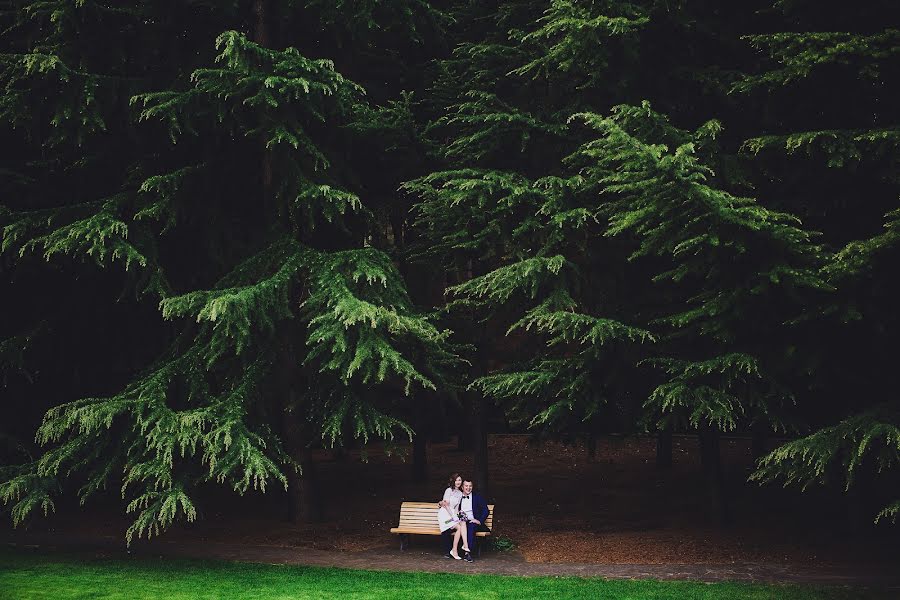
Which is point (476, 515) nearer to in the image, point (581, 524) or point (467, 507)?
point (467, 507)

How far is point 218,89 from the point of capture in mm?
11883

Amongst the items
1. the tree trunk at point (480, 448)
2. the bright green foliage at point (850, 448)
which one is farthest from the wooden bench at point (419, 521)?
the bright green foliage at point (850, 448)

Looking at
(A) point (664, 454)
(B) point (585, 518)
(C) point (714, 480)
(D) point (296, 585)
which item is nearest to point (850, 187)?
(C) point (714, 480)

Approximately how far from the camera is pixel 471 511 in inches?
482

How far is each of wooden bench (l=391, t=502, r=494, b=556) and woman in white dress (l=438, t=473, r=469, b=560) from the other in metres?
0.28

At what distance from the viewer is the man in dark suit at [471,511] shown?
12.2 meters

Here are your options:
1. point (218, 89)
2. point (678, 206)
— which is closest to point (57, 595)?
point (218, 89)

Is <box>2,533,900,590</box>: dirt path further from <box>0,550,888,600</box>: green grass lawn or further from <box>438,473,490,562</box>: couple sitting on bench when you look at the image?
<box>0,550,888,600</box>: green grass lawn

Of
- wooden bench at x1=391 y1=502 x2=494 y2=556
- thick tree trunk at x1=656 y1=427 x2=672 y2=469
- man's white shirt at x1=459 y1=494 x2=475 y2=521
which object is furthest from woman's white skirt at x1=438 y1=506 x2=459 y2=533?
thick tree trunk at x1=656 y1=427 x2=672 y2=469

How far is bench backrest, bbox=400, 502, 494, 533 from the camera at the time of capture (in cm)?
1278

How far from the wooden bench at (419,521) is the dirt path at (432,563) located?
0.31m

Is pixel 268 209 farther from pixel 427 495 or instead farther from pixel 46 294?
pixel 427 495

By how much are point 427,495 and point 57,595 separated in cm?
898

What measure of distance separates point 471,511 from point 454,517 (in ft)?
1.03
